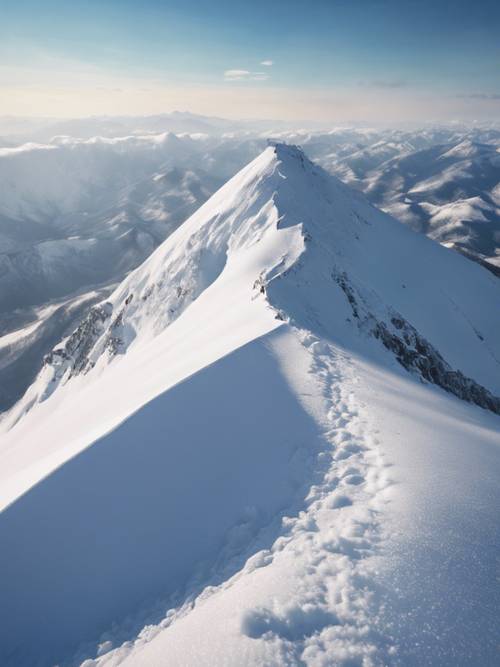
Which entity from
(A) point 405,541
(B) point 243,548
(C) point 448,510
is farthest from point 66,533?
(C) point 448,510

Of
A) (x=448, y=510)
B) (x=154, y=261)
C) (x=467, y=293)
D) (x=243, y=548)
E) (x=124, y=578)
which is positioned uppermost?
(x=448, y=510)

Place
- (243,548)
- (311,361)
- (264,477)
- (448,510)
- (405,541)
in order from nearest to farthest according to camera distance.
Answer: (405,541) < (448,510) < (243,548) < (264,477) < (311,361)

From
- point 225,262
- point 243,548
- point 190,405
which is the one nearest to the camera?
point 243,548

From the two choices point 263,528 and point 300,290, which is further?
point 300,290

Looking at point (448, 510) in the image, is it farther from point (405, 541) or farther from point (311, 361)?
point (311, 361)

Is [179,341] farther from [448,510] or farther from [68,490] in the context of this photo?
[448,510]

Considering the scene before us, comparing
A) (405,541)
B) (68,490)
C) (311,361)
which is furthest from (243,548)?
(311,361)

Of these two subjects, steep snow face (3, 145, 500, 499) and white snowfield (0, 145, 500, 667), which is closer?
white snowfield (0, 145, 500, 667)

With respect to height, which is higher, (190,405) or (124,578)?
(190,405)

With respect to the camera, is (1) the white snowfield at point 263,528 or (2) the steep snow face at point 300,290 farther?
(2) the steep snow face at point 300,290

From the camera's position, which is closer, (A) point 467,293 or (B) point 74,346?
(A) point 467,293

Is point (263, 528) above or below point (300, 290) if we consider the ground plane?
above
